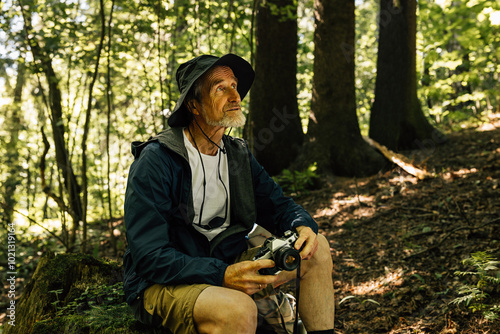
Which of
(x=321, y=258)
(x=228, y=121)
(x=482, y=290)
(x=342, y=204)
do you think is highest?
(x=228, y=121)

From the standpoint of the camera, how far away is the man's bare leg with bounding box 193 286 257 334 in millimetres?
1813

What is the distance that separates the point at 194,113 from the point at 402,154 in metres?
5.51

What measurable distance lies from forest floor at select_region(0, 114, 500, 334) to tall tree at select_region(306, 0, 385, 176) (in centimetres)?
37

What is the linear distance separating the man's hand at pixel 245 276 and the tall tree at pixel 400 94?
5.89 meters

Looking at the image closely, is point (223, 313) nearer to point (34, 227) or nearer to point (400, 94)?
point (400, 94)

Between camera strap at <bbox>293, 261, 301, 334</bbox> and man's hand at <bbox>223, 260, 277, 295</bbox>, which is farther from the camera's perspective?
camera strap at <bbox>293, 261, 301, 334</bbox>

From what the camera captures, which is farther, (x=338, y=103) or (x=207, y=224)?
(x=338, y=103)

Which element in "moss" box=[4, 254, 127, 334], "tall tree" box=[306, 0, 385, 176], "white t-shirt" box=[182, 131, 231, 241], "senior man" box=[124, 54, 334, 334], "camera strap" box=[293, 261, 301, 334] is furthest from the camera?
"tall tree" box=[306, 0, 385, 176]

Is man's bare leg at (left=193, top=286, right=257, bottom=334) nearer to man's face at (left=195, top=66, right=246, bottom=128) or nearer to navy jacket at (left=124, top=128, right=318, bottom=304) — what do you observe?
navy jacket at (left=124, top=128, right=318, bottom=304)

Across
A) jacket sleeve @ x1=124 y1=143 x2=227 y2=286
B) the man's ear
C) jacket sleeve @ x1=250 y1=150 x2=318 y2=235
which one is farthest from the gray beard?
jacket sleeve @ x1=124 y1=143 x2=227 y2=286

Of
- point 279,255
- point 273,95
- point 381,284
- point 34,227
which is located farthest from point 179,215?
point 34,227

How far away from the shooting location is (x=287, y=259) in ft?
6.73

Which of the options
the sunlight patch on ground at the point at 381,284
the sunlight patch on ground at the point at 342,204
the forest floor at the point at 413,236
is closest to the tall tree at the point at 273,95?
the forest floor at the point at 413,236

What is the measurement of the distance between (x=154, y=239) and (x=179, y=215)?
0.34 meters
